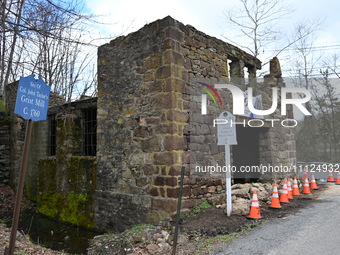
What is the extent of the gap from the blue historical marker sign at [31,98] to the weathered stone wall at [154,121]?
219 cm

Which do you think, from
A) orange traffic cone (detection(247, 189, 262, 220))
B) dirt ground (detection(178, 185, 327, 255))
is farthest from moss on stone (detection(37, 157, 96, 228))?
orange traffic cone (detection(247, 189, 262, 220))

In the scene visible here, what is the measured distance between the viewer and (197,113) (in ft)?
19.5

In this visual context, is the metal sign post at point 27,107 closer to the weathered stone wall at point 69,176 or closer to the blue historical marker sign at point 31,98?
the blue historical marker sign at point 31,98

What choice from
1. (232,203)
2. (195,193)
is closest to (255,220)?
(232,203)

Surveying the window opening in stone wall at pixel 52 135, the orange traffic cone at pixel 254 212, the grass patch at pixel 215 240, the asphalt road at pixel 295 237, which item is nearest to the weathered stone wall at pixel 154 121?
the orange traffic cone at pixel 254 212

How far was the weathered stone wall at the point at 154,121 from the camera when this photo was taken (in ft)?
18.0

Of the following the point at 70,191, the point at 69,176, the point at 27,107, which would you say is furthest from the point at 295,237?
the point at 69,176

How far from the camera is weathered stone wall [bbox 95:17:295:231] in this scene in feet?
18.0

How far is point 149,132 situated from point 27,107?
2.46 meters

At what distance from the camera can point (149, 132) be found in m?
5.75

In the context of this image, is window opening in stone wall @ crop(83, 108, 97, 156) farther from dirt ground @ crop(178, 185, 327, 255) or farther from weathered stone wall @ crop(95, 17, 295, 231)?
dirt ground @ crop(178, 185, 327, 255)

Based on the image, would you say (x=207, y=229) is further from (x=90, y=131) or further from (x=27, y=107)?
(x=90, y=131)

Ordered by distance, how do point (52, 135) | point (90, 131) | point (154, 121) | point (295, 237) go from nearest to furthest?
point (295, 237), point (154, 121), point (90, 131), point (52, 135)

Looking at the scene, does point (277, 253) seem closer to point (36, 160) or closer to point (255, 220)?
point (255, 220)
